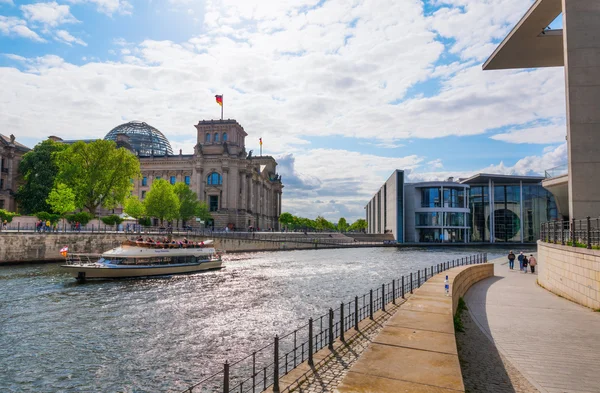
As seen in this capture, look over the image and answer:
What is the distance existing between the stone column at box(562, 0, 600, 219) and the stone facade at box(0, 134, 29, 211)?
Answer: 95845 mm

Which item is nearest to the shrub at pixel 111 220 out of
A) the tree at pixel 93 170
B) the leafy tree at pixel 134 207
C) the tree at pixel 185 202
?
the tree at pixel 93 170

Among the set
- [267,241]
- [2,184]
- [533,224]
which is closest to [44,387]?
[267,241]

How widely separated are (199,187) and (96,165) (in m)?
41.4

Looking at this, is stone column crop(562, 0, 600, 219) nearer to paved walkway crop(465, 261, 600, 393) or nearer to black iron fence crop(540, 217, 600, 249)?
black iron fence crop(540, 217, 600, 249)

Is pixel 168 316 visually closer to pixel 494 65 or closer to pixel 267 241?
pixel 494 65

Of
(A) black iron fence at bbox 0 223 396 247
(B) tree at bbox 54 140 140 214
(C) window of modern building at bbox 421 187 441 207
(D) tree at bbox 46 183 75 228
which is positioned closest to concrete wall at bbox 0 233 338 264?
(A) black iron fence at bbox 0 223 396 247

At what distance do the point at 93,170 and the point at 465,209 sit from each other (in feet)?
307

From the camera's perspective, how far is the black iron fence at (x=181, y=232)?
174 feet

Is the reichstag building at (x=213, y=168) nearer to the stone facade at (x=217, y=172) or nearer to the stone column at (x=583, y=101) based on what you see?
the stone facade at (x=217, y=172)

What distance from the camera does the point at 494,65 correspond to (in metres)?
36.5

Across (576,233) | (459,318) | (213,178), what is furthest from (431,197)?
(459,318)

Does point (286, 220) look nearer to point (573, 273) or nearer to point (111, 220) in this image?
point (111, 220)

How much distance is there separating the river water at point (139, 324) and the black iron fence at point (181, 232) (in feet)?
61.1

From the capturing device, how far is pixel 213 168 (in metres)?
108
